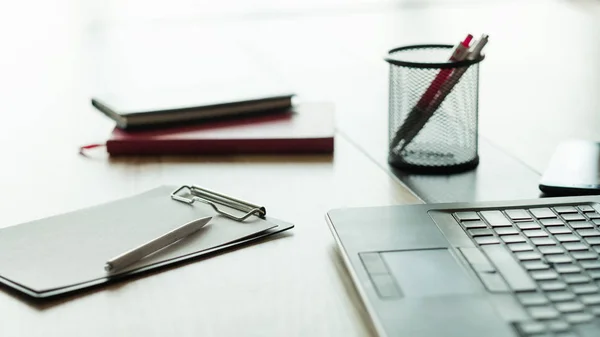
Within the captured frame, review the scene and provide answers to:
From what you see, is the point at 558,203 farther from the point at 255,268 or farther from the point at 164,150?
the point at 164,150

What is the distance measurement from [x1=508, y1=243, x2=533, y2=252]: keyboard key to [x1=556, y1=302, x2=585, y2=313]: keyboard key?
11 centimetres

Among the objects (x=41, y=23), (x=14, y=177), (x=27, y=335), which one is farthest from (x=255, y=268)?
(x=41, y=23)

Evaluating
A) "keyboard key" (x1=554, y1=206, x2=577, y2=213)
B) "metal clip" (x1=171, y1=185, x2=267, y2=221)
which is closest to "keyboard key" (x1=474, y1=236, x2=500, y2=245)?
"keyboard key" (x1=554, y1=206, x2=577, y2=213)

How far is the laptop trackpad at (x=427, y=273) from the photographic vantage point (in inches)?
28.0

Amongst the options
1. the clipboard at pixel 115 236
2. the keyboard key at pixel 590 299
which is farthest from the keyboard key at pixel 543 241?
the clipboard at pixel 115 236

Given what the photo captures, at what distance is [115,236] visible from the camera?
0.88m

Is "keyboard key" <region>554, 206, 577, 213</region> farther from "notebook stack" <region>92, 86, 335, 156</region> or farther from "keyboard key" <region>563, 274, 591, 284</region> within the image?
"notebook stack" <region>92, 86, 335, 156</region>

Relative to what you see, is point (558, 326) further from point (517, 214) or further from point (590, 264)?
point (517, 214)

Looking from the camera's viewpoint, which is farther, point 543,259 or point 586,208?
point 586,208

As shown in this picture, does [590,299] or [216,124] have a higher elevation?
[216,124]

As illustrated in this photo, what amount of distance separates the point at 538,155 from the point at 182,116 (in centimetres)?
48

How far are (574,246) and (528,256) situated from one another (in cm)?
5

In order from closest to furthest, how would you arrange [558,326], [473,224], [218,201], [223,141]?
[558,326], [473,224], [218,201], [223,141]

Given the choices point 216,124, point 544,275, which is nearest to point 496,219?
point 544,275
